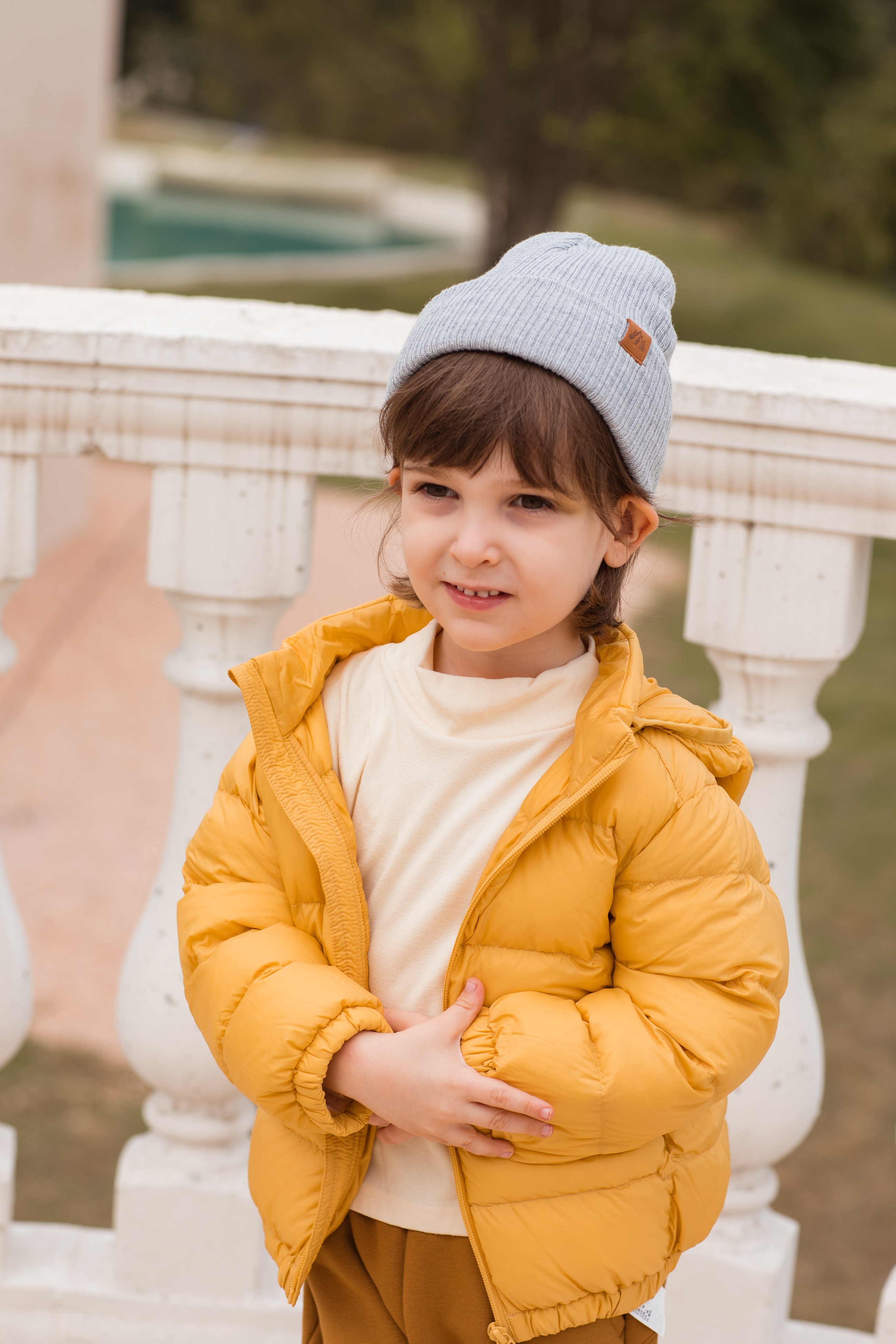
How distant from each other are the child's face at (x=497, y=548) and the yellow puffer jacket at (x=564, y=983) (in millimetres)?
99

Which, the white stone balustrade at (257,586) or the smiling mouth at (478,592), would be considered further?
the white stone balustrade at (257,586)

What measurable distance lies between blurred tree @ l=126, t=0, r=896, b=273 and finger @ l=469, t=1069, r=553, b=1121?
47.8 ft

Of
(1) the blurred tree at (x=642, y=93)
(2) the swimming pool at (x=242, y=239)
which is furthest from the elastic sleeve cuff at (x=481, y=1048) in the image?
(2) the swimming pool at (x=242, y=239)

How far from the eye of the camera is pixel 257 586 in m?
1.68

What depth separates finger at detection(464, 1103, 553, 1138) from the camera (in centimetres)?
127

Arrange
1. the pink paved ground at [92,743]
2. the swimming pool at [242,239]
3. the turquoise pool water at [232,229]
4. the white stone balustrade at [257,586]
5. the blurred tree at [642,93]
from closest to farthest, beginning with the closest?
1. the white stone balustrade at [257,586]
2. the pink paved ground at [92,743]
3. the blurred tree at [642,93]
4. the swimming pool at [242,239]
5. the turquoise pool water at [232,229]

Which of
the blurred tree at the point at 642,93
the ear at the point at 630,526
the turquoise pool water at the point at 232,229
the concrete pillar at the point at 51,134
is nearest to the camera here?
the ear at the point at 630,526

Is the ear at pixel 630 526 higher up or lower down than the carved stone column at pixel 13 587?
higher up

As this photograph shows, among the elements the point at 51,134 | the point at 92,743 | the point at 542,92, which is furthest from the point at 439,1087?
the point at 542,92

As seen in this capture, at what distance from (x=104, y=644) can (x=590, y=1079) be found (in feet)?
18.8

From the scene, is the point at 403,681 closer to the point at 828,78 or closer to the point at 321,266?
the point at 321,266

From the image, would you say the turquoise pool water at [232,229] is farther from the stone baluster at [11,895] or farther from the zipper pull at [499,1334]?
the zipper pull at [499,1334]

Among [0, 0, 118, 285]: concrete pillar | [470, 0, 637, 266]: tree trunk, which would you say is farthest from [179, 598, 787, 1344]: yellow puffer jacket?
[470, 0, 637, 266]: tree trunk

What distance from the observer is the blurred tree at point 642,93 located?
14992mm
